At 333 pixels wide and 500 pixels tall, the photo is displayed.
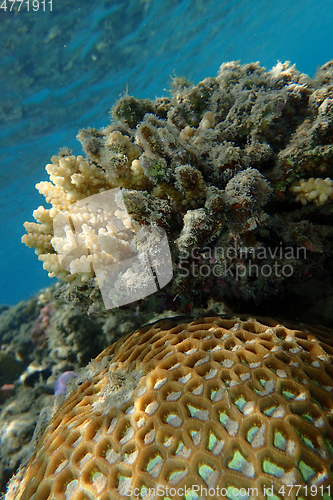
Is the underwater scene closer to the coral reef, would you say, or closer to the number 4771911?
the coral reef

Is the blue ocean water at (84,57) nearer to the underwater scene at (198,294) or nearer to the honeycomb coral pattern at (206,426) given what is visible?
the underwater scene at (198,294)

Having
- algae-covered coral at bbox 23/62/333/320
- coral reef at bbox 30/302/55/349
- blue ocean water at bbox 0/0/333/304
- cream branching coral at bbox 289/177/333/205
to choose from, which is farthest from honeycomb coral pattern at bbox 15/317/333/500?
blue ocean water at bbox 0/0/333/304

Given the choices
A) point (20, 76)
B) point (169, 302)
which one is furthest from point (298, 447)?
point (20, 76)

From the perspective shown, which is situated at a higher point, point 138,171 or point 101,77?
point 101,77

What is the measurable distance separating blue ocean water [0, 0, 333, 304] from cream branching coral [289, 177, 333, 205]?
601cm

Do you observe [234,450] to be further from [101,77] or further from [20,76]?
[101,77]

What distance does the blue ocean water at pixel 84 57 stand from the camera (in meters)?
12.6

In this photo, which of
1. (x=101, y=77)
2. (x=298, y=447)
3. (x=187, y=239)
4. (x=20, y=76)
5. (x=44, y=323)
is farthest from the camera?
(x=101, y=77)

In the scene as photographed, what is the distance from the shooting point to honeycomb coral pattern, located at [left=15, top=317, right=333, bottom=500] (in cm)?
148

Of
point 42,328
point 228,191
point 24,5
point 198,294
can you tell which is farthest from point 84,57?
point 198,294

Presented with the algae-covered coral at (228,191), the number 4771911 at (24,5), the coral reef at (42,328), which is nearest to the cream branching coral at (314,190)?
the algae-covered coral at (228,191)

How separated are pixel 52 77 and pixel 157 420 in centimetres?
1901

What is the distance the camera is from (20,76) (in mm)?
13688

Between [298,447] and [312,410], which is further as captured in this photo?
[312,410]
